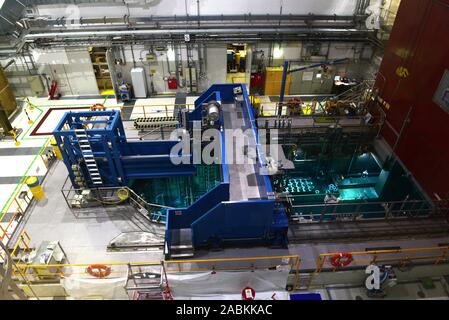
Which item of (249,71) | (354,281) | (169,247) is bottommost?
(354,281)

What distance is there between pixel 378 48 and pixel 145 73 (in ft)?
36.7

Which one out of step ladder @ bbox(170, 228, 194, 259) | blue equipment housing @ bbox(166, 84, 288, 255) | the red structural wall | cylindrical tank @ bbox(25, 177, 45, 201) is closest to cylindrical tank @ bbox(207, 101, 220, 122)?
blue equipment housing @ bbox(166, 84, 288, 255)

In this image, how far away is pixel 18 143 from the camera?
13680 mm

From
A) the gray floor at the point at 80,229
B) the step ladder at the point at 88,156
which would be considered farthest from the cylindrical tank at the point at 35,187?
the step ladder at the point at 88,156

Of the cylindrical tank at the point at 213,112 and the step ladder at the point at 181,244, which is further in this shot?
the cylindrical tank at the point at 213,112

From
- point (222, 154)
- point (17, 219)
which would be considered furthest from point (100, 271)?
point (222, 154)

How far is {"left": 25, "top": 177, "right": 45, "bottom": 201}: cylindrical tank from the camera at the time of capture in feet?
32.4

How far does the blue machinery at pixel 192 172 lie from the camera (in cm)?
801

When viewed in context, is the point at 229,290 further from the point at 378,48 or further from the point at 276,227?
the point at 378,48

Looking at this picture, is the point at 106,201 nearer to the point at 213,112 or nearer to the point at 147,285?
the point at 147,285

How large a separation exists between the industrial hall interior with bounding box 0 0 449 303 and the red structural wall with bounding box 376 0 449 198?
56mm

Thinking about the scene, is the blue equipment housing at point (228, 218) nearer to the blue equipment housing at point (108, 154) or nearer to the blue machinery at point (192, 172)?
the blue machinery at point (192, 172)

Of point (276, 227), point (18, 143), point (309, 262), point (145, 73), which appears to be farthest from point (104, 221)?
point (145, 73)

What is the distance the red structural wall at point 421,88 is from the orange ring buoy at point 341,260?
3.69 meters
